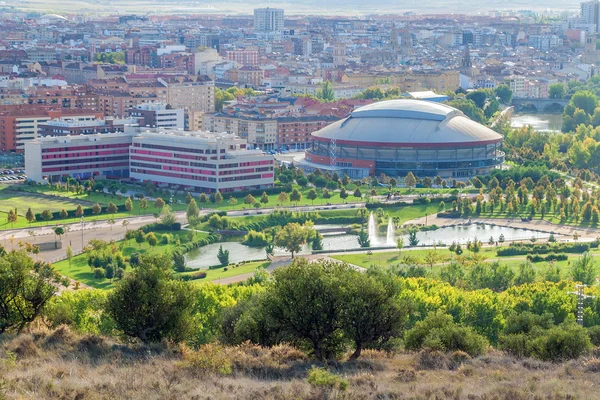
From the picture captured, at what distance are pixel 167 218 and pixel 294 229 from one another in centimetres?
417

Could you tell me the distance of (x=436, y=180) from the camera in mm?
43125

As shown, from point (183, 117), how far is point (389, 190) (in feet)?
47.5

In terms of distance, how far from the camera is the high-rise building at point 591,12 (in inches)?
4929

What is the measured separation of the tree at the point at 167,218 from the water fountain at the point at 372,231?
5.03 m

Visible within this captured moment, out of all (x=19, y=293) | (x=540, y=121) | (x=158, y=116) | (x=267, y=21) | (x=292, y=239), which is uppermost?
(x=267, y=21)

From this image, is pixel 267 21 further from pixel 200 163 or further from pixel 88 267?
pixel 88 267

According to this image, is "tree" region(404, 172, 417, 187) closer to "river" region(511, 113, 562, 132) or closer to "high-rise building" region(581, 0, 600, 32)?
"river" region(511, 113, 562, 132)

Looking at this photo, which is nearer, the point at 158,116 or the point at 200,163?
the point at 200,163

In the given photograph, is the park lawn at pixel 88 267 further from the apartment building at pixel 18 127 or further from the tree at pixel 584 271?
the apartment building at pixel 18 127

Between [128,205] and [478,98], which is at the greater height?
[478,98]

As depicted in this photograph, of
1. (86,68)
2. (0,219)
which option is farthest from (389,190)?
(86,68)

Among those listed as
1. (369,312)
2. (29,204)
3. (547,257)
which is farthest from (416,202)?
(369,312)

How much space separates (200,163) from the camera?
40438 mm

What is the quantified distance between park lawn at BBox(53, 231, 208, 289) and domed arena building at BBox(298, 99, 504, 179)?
44.9 ft
